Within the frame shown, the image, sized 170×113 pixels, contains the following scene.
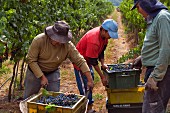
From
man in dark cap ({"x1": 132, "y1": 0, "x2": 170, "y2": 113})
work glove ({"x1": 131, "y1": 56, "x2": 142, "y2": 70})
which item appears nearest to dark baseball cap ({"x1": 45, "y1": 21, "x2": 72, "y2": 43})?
man in dark cap ({"x1": 132, "y1": 0, "x2": 170, "y2": 113})

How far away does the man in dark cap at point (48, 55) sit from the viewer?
3.77m

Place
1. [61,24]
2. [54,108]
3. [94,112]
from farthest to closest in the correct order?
[94,112], [61,24], [54,108]

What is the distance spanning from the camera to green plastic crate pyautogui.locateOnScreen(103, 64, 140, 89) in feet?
14.5

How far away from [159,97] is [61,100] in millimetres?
1203

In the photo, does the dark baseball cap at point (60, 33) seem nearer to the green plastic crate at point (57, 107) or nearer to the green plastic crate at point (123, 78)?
the green plastic crate at point (57, 107)

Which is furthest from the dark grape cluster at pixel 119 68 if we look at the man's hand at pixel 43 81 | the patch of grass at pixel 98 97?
the patch of grass at pixel 98 97

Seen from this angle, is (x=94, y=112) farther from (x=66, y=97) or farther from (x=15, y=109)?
(x=66, y=97)

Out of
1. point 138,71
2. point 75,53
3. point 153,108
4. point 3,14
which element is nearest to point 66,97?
point 75,53

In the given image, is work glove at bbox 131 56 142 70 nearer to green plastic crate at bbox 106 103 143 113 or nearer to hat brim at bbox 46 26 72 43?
green plastic crate at bbox 106 103 143 113

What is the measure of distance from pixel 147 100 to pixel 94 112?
83.8 inches

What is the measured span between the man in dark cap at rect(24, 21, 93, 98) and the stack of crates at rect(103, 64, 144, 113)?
54 centimetres

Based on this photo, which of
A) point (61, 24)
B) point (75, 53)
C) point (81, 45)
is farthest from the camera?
point (81, 45)

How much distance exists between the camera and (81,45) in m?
4.98

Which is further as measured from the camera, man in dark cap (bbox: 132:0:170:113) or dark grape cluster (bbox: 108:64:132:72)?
dark grape cluster (bbox: 108:64:132:72)
